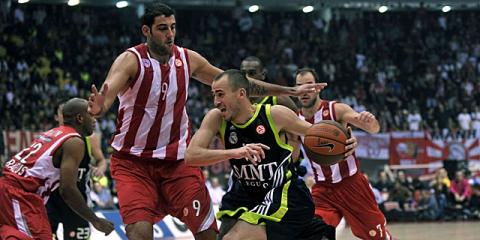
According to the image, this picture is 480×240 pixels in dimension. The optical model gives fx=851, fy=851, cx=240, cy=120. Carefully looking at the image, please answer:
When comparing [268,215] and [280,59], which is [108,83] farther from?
[280,59]

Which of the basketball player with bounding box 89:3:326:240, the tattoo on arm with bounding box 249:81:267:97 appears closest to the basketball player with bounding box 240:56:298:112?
the tattoo on arm with bounding box 249:81:267:97

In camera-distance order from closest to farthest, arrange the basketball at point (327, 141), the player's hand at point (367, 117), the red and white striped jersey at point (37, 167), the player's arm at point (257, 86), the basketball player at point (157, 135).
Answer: the basketball at point (327, 141), the basketball player at point (157, 135), the red and white striped jersey at point (37, 167), the player's arm at point (257, 86), the player's hand at point (367, 117)

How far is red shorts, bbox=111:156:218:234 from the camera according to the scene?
255 inches

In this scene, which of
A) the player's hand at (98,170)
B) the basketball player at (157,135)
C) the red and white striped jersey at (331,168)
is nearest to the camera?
the basketball player at (157,135)

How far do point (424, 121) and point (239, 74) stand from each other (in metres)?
21.2

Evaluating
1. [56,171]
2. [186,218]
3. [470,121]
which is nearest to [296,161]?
[186,218]

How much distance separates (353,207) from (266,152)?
2.42 meters

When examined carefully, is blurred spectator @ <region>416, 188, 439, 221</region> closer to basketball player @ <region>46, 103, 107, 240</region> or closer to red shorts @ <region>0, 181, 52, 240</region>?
basketball player @ <region>46, 103, 107, 240</region>

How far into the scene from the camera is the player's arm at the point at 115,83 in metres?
5.84

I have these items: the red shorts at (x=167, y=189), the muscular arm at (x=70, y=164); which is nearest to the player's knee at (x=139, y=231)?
the red shorts at (x=167, y=189)

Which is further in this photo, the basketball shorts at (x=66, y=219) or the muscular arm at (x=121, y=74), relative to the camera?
the basketball shorts at (x=66, y=219)

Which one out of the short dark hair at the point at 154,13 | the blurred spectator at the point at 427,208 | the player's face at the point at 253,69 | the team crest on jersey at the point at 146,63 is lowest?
the blurred spectator at the point at 427,208

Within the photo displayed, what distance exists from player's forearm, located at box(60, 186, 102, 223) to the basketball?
1.89 meters

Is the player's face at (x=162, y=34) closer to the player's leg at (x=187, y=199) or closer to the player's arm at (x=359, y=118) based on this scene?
the player's leg at (x=187, y=199)
